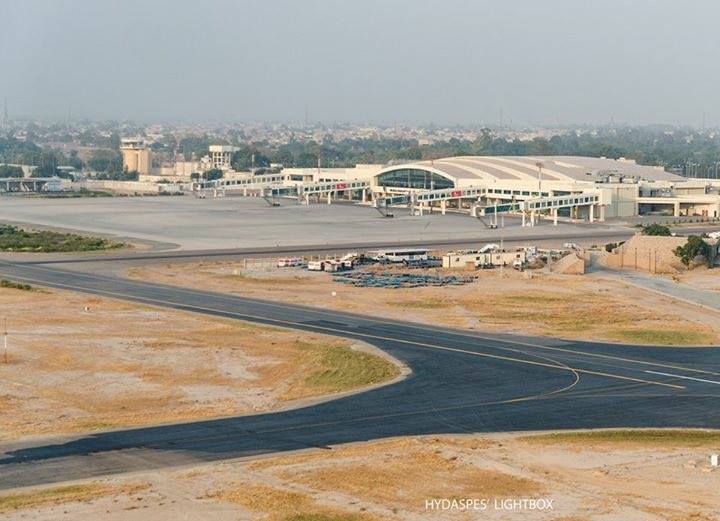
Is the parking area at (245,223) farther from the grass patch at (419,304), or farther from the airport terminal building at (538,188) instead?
the grass patch at (419,304)

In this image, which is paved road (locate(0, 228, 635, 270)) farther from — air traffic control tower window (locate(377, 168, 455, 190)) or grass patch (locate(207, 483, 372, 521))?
grass patch (locate(207, 483, 372, 521))

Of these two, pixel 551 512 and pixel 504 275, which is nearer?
pixel 551 512

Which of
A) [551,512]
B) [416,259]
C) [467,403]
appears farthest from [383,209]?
[551,512]

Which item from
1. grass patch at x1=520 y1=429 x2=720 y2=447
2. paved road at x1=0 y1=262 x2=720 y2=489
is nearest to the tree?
paved road at x1=0 y1=262 x2=720 y2=489

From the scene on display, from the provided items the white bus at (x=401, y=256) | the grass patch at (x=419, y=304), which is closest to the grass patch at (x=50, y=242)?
the white bus at (x=401, y=256)

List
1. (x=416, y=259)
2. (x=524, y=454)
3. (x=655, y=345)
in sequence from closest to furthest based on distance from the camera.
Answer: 1. (x=524, y=454)
2. (x=655, y=345)
3. (x=416, y=259)

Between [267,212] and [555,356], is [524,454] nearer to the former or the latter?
[555,356]

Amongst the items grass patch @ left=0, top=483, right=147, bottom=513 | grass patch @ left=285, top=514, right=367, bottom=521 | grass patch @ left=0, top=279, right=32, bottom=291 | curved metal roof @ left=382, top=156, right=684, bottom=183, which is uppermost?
curved metal roof @ left=382, top=156, right=684, bottom=183
